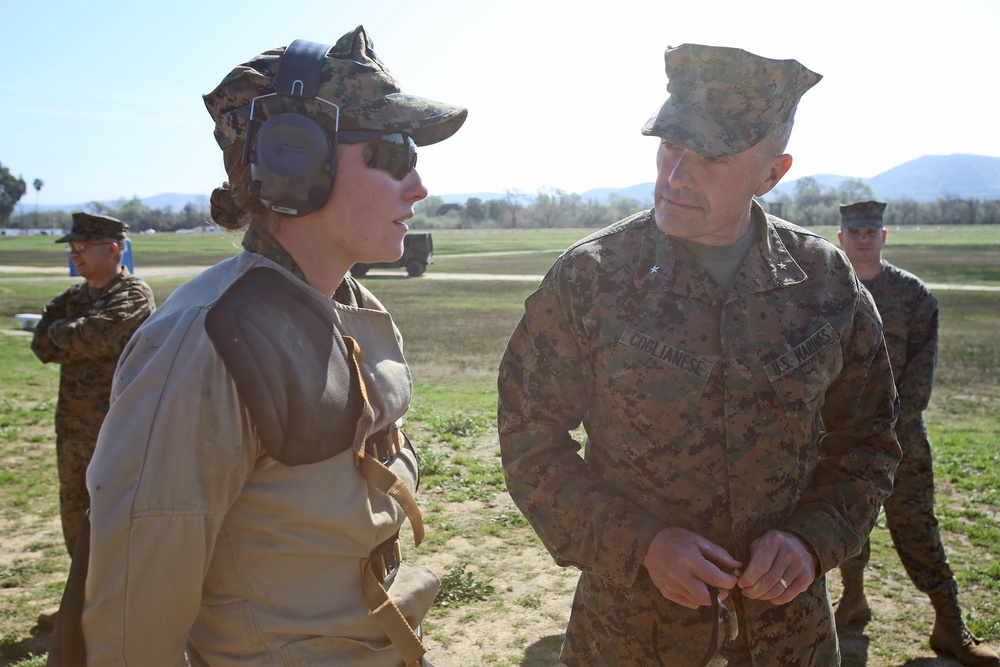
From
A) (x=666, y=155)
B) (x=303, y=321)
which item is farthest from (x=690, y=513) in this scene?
(x=303, y=321)

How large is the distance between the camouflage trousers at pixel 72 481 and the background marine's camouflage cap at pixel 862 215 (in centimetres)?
544

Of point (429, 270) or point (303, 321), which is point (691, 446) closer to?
point (303, 321)

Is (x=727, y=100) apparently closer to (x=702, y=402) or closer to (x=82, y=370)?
(x=702, y=402)

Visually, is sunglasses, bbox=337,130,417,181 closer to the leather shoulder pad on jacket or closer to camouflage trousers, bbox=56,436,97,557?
the leather shoulder pad on jacket

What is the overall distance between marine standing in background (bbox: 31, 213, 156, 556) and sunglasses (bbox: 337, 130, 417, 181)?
13.4 feet

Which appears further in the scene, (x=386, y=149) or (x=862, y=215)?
(x=862, y=215)

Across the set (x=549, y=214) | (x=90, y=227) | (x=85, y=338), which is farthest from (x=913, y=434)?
(x=549, y=214)

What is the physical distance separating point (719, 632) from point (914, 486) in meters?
3.20

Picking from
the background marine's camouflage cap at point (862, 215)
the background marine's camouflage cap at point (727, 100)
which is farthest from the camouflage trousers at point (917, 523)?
the background marine's camouflage cap at point (727, 100)

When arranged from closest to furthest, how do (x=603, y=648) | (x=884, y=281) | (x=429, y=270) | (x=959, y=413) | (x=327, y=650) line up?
(x=327, y=650), (x=603, y=648), (x=884, y=281), (x=959, y=413), (x=429, y=270)

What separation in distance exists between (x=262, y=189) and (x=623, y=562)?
1.44 meters

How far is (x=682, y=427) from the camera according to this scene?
7.68ft

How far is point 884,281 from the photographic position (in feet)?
16.7

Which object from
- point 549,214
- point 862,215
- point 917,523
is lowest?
point 917,523
